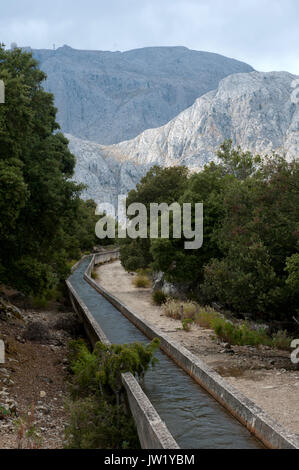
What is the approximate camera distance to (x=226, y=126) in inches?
7234

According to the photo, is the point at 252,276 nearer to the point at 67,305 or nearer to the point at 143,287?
the point at 67,305

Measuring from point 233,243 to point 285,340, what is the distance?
5.79m

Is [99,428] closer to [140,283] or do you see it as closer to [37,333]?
[37,333]

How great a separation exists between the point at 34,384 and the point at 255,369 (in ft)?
21.6

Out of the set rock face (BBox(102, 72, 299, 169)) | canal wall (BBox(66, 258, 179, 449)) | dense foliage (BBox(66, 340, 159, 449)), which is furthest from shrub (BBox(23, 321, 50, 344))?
rock face (BBox(102, 72, 299, 169))

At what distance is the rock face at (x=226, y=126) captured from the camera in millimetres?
173000

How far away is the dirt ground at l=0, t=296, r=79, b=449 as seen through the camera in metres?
9.45

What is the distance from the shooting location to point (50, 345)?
17766 millimetres

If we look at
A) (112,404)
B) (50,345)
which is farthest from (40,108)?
(112,404)

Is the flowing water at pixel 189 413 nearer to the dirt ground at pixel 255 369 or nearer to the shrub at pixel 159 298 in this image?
the dirt ground at pixel 255 369

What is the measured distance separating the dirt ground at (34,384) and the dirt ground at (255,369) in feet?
15.3

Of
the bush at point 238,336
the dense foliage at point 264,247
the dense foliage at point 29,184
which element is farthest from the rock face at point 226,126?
the bush at point 238,336

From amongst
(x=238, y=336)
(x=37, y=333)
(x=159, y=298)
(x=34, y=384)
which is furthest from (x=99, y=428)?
(x=159, y=298)

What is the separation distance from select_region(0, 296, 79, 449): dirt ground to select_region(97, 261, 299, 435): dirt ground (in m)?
4.67
